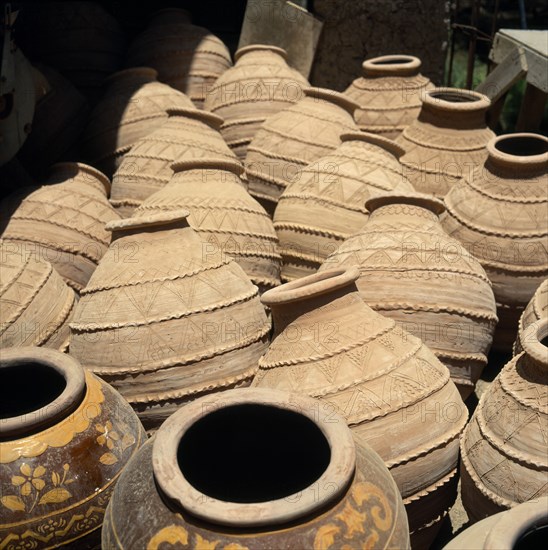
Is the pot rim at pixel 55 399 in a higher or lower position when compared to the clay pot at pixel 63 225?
higher

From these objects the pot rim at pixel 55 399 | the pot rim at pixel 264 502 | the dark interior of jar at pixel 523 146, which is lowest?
the pot rim at pixel 55 399

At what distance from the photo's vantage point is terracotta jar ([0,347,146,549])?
2.43 meters

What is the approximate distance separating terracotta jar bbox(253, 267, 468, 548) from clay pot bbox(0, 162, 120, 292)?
1.69 meters

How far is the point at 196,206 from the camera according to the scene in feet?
13.2

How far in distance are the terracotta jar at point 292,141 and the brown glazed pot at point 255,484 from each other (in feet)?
8.58

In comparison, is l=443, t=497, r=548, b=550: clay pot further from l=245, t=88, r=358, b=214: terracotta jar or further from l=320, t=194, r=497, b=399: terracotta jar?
l=245, t=88, r=358, b=214: terracotta jar

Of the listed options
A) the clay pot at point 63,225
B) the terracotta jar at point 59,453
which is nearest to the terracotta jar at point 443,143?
the clay pot at point 63,225

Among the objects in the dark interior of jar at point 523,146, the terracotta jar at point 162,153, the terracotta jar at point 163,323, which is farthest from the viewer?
the terracotta jar at point 162,153

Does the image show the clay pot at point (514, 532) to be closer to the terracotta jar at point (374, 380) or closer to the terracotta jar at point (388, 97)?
the terracotta jar at point (374, 380)

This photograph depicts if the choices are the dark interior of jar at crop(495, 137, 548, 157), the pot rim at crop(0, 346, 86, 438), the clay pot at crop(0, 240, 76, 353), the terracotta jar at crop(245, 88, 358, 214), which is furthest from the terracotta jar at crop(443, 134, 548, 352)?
the pot rim at crop(0, 346, 86, 438)

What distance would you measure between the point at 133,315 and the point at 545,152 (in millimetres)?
2742

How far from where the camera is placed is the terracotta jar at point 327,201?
14.0 feet

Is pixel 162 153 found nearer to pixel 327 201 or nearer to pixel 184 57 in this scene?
pixel 327 201

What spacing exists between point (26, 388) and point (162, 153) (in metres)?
2.29
